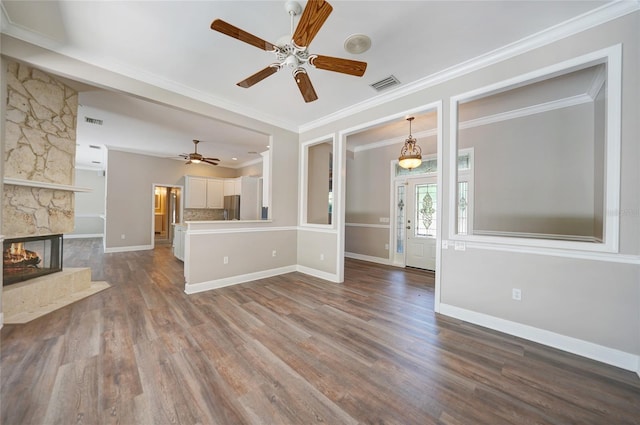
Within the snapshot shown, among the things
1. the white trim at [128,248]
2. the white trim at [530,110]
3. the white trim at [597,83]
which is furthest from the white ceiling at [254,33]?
the white trim at [128,248]

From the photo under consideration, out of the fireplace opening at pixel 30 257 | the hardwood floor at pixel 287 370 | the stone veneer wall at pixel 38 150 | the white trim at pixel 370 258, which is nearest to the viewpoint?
the hardwood floor at pixel 287 370

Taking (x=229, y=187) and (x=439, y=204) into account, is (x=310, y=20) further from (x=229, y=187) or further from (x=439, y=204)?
(x=229, y=187)

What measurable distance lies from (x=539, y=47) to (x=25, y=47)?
204 inches

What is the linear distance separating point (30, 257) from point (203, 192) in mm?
5081

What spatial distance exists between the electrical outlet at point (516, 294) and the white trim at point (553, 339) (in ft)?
0.83

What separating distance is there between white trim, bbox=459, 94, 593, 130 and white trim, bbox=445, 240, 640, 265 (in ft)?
8.47

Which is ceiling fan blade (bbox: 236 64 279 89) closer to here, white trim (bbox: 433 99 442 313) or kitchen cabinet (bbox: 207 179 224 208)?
white trim (bbox: 433 99 442 313)

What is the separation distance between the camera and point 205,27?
231cm

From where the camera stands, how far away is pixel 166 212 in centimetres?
938

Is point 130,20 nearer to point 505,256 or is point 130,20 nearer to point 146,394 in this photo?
point 146,394

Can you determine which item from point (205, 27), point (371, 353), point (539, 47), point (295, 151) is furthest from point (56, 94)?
point (539, 47)

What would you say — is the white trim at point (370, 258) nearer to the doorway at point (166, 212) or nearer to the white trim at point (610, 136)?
the white trim at point (610, 136)

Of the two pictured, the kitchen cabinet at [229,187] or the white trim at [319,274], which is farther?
the kitchen cabinet at [229,187]

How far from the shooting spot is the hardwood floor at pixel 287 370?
1.47 metres
